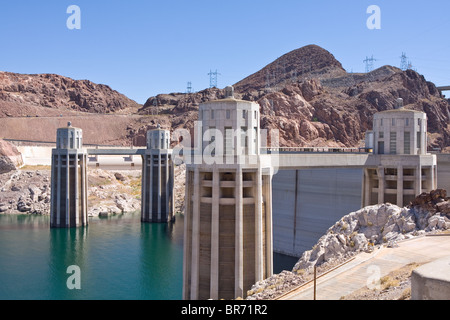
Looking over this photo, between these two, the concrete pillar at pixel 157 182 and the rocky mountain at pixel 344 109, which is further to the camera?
the rocky mountain at pixel 344 109

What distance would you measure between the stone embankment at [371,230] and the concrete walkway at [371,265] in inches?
37.7

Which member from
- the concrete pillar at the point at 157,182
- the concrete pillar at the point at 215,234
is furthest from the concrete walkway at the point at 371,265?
the concrete pillar at the point at 157,182

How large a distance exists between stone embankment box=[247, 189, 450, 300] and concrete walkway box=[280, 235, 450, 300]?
0.96 meters

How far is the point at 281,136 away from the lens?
119 metres

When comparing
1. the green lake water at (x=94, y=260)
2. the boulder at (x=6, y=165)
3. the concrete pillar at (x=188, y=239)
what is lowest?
the green lake water at (x=94, y=260)

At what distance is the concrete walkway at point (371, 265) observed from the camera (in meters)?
16.9

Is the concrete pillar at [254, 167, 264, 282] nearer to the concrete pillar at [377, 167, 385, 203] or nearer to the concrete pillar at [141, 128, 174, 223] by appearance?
the concrete pillar at [377, 167, 385, 203]

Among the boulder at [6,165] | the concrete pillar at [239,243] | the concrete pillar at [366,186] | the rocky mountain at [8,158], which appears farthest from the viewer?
the rocky mountain at [8,158]

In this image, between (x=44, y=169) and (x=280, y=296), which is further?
(x=44, y=169)

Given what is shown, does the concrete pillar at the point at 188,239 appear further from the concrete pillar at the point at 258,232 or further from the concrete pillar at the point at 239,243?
the concrete pillar at the point at 258,232

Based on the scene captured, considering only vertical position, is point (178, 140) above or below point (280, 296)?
above
